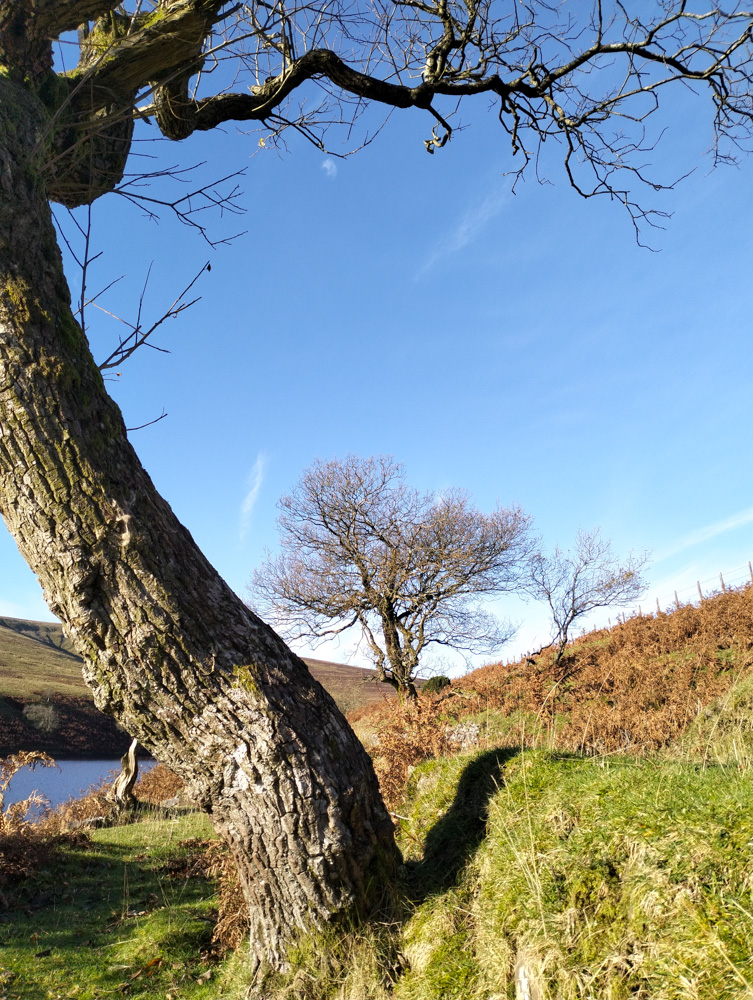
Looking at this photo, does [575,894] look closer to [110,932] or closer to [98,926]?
[110,932]

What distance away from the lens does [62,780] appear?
2394 centimetres

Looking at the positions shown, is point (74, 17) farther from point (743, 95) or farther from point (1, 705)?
point (1, 705)

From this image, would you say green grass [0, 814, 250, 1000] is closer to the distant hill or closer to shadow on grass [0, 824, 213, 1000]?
shadow on grass [0, 824, 213, 1000]

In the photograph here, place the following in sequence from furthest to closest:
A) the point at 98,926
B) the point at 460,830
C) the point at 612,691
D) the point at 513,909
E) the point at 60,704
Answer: the point at 60,704 → the point at 612,691 → the point at 98,926 → the point at 460,830 → the point at 513,909

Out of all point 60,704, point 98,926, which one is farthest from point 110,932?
point 60,704

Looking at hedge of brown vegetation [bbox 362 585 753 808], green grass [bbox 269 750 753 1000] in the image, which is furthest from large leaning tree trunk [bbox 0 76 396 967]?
hedge of brown vegetation [bbox 362 585 753 808]

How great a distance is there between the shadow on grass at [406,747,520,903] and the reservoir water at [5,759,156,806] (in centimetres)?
1815

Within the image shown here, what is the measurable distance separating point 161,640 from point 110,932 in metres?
4.16

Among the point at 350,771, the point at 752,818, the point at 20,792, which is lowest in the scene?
the point at 20,792

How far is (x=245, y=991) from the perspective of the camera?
3.55m

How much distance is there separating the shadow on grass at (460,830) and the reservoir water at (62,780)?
59.6 feet

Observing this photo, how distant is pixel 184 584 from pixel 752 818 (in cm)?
293

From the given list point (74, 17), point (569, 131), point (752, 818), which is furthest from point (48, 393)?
point (569, 131)

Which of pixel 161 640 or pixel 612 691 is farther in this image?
pixel 612 691
